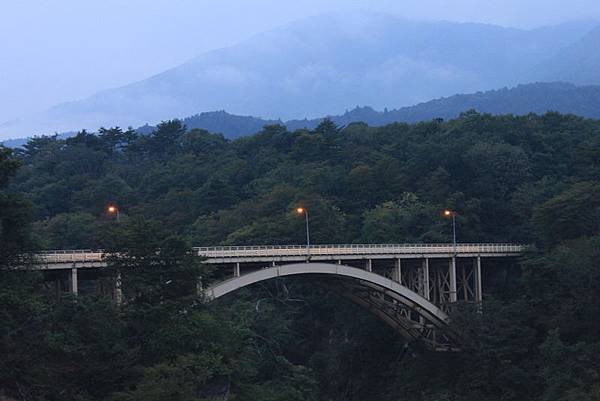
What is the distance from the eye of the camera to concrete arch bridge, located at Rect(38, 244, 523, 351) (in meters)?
48.3

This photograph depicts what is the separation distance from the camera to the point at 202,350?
42.3 m

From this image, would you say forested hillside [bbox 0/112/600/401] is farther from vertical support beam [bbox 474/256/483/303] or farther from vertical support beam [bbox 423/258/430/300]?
vertical support beam [bbox 423/258/430/300]

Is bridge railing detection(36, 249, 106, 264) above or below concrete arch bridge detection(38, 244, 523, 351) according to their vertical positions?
above

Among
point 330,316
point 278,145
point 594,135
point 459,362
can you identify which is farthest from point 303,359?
point 278,145

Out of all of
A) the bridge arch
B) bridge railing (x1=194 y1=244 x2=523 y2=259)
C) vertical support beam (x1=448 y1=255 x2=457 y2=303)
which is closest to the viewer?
bridge railing (x1=194 y1=244 x2=523 y2=259)

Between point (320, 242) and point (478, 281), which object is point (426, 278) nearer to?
point (478, 281)

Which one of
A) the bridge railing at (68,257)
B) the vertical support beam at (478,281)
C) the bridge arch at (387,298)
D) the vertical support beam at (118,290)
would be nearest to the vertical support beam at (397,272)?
the bridge arch at (387,298)

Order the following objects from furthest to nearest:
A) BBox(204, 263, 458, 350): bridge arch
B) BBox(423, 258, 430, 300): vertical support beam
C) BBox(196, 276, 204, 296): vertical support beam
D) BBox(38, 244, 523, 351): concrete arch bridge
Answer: BBox(423, 258, 430, 300): vertical support beam < BBox(204, 263, 458, 350): bridge arch < BBox(38, 244, 523, 351): concrete arch bridge < BBox(196, 276, 204, 296): vertical support beam

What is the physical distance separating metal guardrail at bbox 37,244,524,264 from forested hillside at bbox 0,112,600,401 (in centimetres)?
166

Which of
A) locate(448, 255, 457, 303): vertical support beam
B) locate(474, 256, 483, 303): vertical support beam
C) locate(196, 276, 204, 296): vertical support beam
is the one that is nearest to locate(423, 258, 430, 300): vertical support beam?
locate(448, 255, 457, 303): vertical support beam

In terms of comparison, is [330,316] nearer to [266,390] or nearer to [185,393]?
[266,390]

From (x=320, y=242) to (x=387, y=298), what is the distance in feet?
40.3

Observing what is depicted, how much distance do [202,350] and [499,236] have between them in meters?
32.9

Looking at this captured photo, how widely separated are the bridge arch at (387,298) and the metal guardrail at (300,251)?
1.07 m
